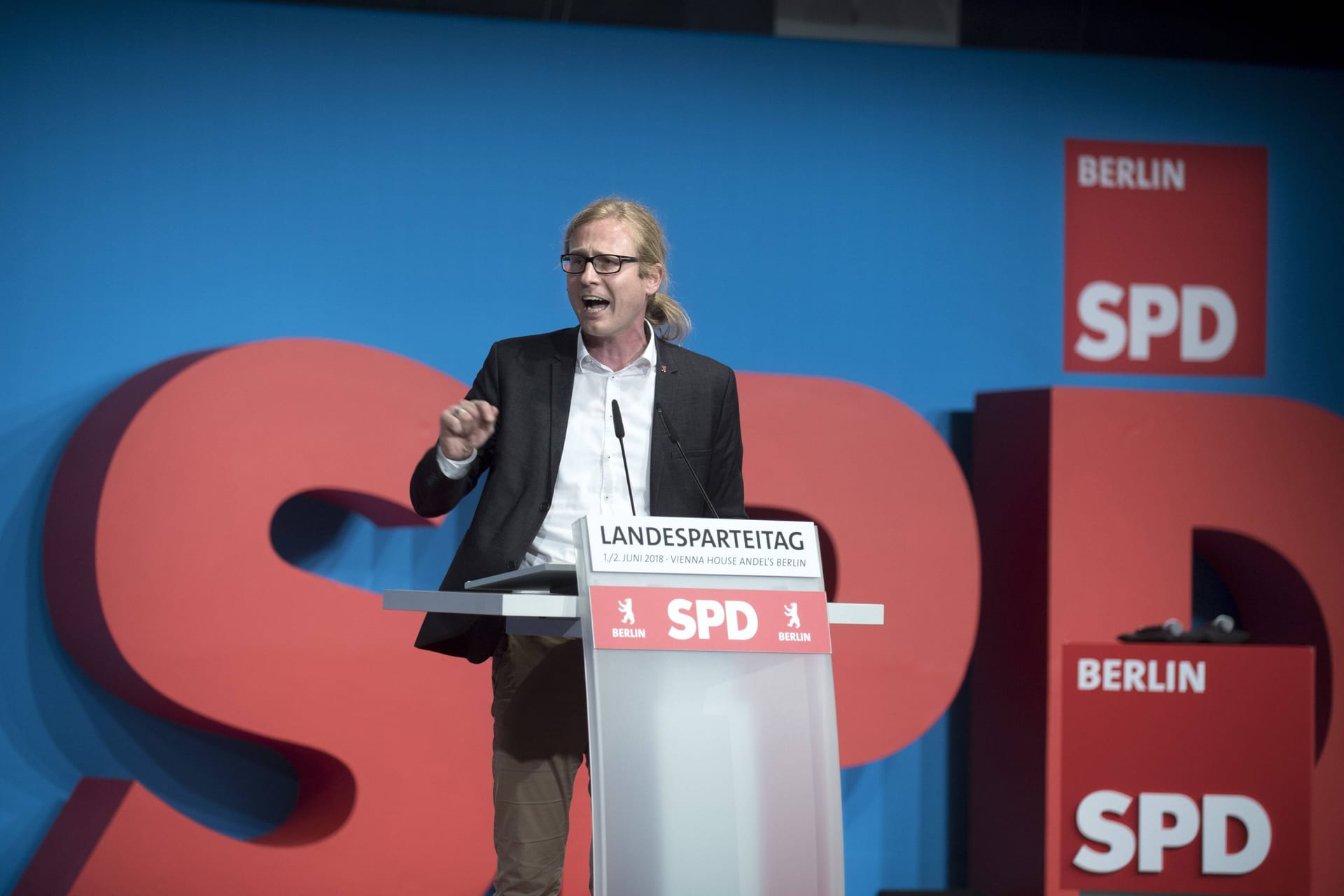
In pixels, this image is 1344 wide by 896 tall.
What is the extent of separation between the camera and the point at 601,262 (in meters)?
2.33

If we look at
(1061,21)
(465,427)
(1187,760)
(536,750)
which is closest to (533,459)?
(465,427)

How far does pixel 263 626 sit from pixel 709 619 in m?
2.03

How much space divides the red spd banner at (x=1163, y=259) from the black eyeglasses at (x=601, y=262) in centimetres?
255

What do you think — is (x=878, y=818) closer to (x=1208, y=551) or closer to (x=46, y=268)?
(x=1208, y=551)

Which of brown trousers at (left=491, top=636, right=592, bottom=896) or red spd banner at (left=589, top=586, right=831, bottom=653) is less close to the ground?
red spd banner at (left=589, top=586, right=831, bottom=653)

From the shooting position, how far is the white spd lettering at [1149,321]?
4457mm

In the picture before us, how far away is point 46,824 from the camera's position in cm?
376

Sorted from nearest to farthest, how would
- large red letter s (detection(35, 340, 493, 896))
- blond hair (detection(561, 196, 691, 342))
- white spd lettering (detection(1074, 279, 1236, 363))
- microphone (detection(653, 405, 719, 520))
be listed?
microphone (detection(653, 405, 719, 520)) → blond hair (detection(561, 196, 691, 342)) → large red letter s (detection(35, 340, 493, 896)) → white spd lettering (detection(1074, 279, 1236, 363))

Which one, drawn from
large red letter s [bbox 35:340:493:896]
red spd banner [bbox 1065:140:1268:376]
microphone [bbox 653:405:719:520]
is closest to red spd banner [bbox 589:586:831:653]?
microphone [bbox 653:405:719:520]

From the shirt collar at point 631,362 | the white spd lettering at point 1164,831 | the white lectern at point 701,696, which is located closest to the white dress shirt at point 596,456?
the shirt collar at point 631,362

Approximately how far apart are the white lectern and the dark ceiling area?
269cm

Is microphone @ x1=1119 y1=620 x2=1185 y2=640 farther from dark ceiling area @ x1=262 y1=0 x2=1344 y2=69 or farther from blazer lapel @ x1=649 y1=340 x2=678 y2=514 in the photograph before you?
blazer lapel @ x1=649 y1=340 x2=678 y2=514

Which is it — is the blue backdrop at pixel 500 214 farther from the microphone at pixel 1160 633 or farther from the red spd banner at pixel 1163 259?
the microphone at pixel 1160 633

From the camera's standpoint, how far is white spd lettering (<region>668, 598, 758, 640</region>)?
6.36ft
